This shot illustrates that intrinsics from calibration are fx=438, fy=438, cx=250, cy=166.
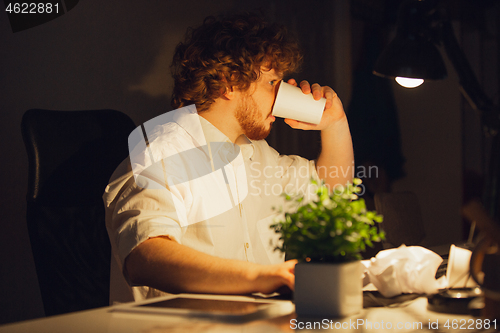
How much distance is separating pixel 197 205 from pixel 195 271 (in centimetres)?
50

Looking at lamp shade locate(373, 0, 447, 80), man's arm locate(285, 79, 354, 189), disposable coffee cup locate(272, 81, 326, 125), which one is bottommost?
man's arm locate(285, 79, 354, 189)

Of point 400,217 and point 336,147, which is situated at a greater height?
point 336,147

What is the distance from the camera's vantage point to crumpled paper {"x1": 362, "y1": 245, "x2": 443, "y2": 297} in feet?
2.26

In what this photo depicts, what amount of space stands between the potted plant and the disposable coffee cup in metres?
0.57

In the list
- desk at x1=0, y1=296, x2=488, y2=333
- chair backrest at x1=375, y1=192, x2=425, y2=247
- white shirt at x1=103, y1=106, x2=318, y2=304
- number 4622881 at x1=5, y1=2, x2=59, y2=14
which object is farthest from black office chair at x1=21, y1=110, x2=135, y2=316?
chair backrest at x1=375, y1=192, x2=425, y2=247

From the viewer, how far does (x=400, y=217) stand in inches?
76.3

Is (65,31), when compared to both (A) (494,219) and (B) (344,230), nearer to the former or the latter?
(B) (344,230)

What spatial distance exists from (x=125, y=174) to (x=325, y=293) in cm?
63

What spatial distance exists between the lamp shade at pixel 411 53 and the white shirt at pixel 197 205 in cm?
44

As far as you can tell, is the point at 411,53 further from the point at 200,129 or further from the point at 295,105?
the point at 200,129

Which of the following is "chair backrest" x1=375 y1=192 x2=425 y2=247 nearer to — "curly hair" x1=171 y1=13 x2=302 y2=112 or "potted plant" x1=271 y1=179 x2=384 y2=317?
"curly hair" x1=171 y1=13 x2=302 y2=112

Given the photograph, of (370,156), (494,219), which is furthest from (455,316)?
(370,156)

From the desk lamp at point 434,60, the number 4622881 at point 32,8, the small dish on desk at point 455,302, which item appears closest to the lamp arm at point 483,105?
the desk lamp at point 434,60

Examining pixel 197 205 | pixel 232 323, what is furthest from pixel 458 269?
pixel 197 205
